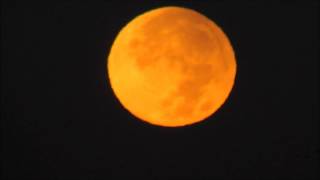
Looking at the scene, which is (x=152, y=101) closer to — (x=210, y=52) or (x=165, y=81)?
(x=165, y=81)

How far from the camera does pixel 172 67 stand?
24.0 feet

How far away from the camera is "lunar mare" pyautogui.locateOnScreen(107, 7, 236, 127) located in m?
7.35

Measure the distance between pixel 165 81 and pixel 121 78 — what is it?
2.14 ft

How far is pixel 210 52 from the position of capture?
24.5ft

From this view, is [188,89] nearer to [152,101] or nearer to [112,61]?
[152,101]

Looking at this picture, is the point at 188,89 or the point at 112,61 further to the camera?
the point at 112,61

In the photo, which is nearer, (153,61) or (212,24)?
(153,61)

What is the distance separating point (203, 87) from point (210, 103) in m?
0.38

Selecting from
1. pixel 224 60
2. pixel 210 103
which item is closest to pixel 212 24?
pixel 224 60

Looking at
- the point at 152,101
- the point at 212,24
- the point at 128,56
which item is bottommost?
the point at 152,101

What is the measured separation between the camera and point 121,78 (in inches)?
303

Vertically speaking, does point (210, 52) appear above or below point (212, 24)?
below

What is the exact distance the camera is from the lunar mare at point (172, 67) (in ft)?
24.1

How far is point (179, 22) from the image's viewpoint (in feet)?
24.8
